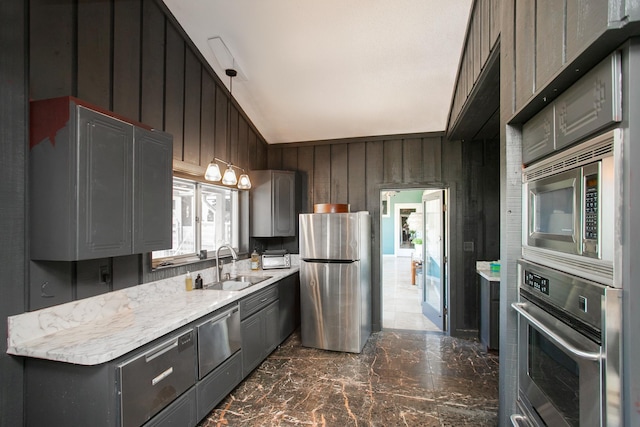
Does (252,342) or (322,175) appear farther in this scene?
(322,175)

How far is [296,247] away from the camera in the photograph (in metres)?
4.58

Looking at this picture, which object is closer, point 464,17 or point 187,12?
point 464,17

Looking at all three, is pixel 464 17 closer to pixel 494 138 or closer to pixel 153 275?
pixel 494 138

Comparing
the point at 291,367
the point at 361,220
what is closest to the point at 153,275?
the point at 291,367

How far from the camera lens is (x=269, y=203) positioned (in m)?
4.19

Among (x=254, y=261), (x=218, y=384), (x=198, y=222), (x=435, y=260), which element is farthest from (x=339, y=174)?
(x=218, y=384)

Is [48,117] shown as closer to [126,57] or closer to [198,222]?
[126,57]

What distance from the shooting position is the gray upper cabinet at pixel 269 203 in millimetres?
4195

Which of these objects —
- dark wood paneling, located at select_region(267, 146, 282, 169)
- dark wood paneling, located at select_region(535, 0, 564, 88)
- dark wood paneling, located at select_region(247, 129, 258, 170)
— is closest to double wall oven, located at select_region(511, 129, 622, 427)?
dark wood paneling, located at select_region(535, 0, 564, 88)

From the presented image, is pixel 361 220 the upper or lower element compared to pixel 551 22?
lower

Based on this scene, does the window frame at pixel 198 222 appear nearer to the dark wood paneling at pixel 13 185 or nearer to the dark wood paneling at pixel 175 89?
the dark wood paneling at pixel 175 89

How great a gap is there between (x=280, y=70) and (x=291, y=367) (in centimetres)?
320

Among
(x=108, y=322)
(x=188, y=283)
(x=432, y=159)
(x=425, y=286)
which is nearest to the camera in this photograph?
(x=108, y=322)

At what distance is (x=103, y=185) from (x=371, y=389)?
2.69 metres
